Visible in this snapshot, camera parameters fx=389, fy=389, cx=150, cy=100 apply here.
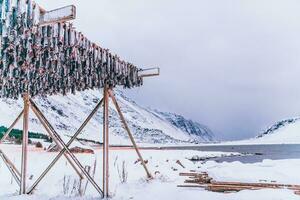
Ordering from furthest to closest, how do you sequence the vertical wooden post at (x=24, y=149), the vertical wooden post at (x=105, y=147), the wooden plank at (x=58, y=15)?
the vertical wooden post at (x=24, y=149) < the vertical wooden post at (x=105, y=147) < the wooden plank at (x=58, y=15)

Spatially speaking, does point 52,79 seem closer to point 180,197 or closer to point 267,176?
point 180,197

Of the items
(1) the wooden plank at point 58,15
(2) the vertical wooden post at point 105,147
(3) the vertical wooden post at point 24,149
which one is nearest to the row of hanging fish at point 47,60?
(1) the wooden plank at point 58,15

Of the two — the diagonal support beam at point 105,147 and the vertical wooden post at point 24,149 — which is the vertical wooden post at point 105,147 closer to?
the diagonal support beam at point 105,147

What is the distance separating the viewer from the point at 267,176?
16000 millimetres

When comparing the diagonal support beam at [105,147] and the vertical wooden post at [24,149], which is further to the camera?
the vertical wooden post at [24,149]

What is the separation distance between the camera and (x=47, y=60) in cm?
841

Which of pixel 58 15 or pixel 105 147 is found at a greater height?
pixel 58 15

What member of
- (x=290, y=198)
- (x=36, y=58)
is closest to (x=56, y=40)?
(x=36, y=58)

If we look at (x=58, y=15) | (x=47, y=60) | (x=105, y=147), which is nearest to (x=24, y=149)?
(x=105, y=147)

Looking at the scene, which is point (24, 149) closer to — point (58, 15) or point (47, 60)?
point (47, 60)

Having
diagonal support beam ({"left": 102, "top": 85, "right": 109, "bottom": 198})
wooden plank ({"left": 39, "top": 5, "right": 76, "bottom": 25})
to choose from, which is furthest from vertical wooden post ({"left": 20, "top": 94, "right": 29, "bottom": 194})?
wooden plank ({"left": 39, "top": 5, "right": 76, "bottom": 25})

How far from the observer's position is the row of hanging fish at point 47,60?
611 cm

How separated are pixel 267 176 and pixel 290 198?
6573 mm

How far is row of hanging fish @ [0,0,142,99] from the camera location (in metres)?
6.11
